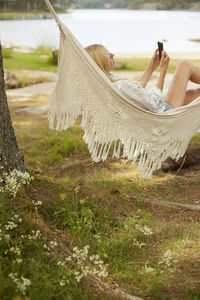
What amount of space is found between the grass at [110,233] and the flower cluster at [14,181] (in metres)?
0.04

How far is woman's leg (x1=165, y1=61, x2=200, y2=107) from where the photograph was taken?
7.50 ft

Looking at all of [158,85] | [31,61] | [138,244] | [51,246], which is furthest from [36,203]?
[31,61]

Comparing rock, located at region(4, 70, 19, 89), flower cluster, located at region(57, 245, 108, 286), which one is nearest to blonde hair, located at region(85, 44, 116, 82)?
flower cluster, located at region(57, 245, 108, 286)

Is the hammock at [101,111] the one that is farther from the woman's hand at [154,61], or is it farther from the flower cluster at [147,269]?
the flower cluster at [147,269]

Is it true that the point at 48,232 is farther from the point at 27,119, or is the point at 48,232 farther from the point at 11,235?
the point at 27,119

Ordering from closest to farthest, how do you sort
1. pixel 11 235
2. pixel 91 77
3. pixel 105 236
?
1. pixel 11 235
2. pixel 105 236
3. pixel 91 77

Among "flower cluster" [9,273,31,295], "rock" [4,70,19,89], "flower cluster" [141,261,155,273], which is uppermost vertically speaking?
"flower cluster" [9,273,31,295]

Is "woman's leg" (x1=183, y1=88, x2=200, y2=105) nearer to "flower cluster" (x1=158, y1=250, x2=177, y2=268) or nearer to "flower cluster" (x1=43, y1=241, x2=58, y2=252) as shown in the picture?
"flower cluster" (x1=158, y1=250, x2=177, y2=268)

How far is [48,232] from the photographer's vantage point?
65.6 inches

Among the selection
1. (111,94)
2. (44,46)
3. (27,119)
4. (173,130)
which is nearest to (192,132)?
(173,130)

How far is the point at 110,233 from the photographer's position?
6.20 feet

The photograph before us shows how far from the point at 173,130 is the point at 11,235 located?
107 cm

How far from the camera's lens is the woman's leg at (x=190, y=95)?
8.02 feet

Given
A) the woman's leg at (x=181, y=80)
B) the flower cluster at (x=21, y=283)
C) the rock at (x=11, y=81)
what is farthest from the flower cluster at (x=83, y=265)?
the rock at (x=11, y=81)
